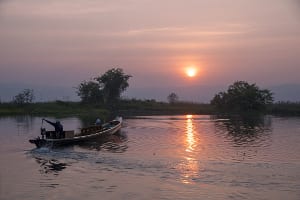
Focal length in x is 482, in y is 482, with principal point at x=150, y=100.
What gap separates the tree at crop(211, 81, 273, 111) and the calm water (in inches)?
1439

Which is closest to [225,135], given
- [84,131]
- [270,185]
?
[84,131]

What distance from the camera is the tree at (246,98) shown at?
62009 millimetres

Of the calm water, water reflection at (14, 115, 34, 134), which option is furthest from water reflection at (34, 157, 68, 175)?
water reflection at (14, 115, 34, 134)

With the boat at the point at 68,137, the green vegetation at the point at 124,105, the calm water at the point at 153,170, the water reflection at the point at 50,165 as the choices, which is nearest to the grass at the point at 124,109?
the green vegetation at the point at 124,105

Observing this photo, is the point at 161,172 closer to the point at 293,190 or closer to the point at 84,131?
the point at 293,190

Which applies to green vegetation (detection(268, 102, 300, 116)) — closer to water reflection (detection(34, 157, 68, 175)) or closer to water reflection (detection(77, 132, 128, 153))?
water reflection (detection(77, 132, 128, 153))

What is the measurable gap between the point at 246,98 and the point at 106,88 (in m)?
20.6

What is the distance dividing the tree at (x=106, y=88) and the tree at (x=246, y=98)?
1618 cm

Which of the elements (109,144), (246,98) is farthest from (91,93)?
(109,144)

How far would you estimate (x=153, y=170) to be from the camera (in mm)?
16312

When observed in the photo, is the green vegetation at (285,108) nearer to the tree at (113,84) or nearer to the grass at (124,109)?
the grass at (124,109)

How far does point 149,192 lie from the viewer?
42.8 ft

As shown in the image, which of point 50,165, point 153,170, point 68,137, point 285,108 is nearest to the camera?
point 153,170

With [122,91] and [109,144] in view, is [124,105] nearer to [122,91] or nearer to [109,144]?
[122,91]
